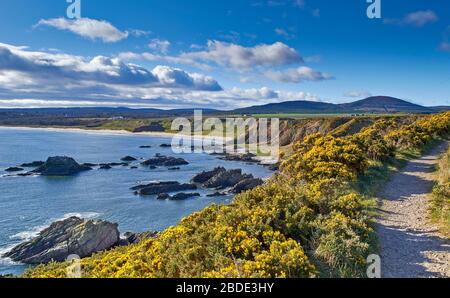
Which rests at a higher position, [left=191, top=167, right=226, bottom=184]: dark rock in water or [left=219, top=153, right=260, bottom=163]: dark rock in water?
[left=219, top=153, right=260, bottom=163]: dark rock in water

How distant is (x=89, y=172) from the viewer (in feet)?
237

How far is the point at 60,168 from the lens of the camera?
70.8m

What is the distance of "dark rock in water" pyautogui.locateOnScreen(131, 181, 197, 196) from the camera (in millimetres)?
53375

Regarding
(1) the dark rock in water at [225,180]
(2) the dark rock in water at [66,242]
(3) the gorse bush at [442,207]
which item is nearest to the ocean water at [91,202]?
(2) the dark rock in water at [66,242]

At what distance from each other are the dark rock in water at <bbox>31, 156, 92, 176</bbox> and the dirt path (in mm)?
62893

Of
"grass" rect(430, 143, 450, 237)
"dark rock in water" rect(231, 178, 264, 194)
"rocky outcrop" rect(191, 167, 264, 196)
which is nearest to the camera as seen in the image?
"grass" rect(430, 143, 450, 237)

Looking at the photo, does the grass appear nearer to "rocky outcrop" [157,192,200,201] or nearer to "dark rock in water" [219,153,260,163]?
"rocky outcrop" [157,192,200,201]

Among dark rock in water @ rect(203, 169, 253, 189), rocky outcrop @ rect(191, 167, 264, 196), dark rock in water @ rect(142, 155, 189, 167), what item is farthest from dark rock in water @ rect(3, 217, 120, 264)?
dark rock in water @ rect(142, 155, 189, 167)

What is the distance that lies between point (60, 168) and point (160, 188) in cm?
2609

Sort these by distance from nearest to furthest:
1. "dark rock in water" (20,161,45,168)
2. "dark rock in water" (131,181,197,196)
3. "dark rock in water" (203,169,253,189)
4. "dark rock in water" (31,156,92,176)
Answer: "dark rock in water" (131,181,197,196) < "dark rock in water" (203,169,253,189) < "dark rock in water" (31,156,92,176) < "dark rock in water" (20,161,45,168)

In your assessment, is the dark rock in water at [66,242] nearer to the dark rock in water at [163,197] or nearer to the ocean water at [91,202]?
the ocean water at [91,202]

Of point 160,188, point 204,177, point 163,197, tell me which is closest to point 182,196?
point 163,197

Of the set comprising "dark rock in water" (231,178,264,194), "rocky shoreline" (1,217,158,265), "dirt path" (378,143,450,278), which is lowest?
"rocky shoreline" (1,217,158,265)

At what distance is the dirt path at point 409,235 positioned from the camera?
943 centimetres
